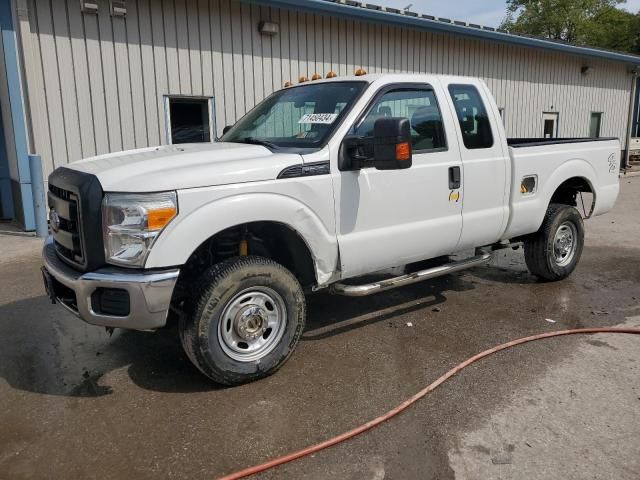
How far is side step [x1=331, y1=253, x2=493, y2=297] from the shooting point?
401 cm

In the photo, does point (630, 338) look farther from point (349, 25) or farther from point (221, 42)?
point (349, 25)

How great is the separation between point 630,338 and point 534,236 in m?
1.69

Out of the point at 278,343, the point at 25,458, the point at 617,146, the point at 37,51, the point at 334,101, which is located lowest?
the point at 25,458

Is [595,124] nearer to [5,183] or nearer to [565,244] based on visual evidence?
[565,244]

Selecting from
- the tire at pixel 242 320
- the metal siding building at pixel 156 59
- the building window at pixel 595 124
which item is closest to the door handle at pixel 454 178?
the tire at pixel 242 320

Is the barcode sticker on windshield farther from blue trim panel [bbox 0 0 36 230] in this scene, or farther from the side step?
blue trim panel [bbox 0 0 36 230]

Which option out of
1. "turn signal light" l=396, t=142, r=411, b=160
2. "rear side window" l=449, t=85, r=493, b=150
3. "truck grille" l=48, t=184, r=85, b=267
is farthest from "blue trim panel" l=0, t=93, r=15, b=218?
"turn signal light" l=396, t=142, r=411, b=160

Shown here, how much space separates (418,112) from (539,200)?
1792 mm

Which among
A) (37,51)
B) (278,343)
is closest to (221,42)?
(37,51)

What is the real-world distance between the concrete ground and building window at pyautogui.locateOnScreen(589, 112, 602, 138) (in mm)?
15822

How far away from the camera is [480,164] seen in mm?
4758

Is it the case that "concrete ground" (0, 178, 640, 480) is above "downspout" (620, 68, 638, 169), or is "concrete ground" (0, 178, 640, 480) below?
below

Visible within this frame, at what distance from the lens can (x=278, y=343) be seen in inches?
145

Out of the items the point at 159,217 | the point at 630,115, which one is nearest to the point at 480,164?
the point at 159,217
